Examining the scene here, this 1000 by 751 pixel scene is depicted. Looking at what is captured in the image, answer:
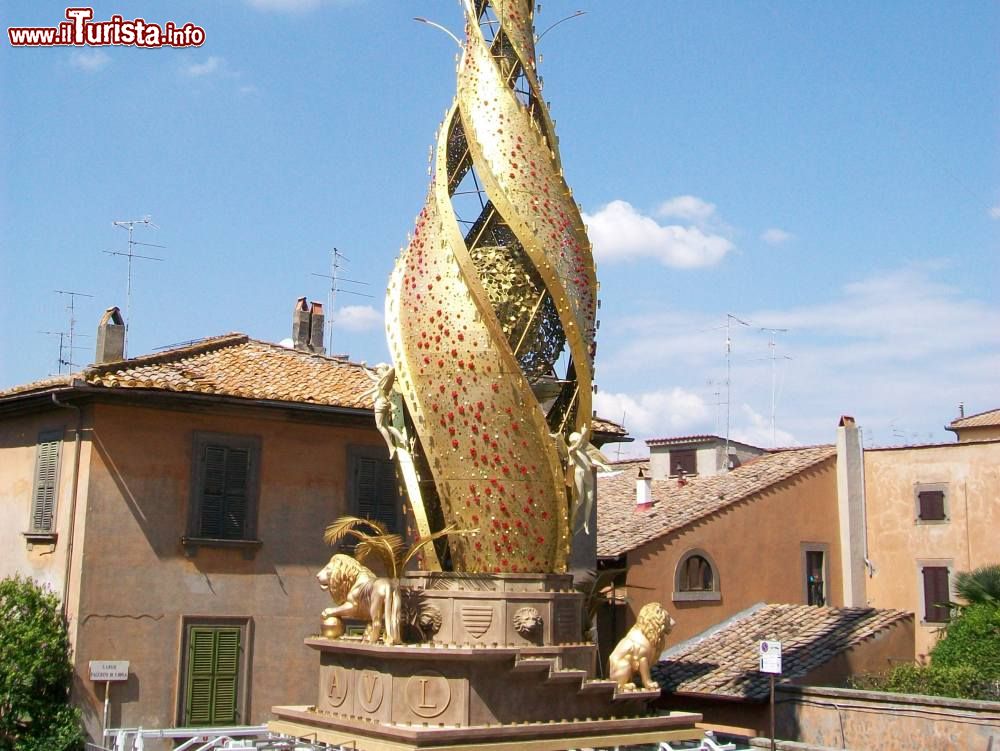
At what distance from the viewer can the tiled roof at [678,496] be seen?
900 inches

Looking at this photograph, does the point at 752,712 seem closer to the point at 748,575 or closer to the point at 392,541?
the point at 748,575

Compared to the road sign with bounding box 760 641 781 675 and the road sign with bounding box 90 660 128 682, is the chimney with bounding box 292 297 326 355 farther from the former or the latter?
the road sign with bounding box 760 641 781 675

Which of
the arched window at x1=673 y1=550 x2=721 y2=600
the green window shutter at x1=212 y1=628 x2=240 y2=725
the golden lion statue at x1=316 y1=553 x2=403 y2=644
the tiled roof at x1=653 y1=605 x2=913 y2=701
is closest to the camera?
the golden lion statue at x1=316 y1=553 x2=403 y2=644

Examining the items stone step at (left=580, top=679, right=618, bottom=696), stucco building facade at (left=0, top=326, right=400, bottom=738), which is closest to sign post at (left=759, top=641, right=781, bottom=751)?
stone step at (left=580, top=679, right=618, bottom=696)

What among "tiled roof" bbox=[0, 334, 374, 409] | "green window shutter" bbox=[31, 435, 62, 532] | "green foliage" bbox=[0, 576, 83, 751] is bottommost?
"green foliage" bbox=[0, 576, 83, 751]

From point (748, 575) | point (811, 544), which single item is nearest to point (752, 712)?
point (748, 575)

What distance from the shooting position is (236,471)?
1808 centimetres

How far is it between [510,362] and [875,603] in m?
16.7

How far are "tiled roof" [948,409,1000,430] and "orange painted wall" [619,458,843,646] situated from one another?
10.3 metres

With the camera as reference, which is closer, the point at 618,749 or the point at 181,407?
the point at 618,749

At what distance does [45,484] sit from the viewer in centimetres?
1780

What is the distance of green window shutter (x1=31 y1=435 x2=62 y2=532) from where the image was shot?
17578 millimetres

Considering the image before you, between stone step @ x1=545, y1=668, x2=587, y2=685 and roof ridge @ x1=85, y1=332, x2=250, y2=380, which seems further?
roof ridge @ x1=85, y1=332, x2=250, y2=380

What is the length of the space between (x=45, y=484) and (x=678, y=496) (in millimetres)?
13120
